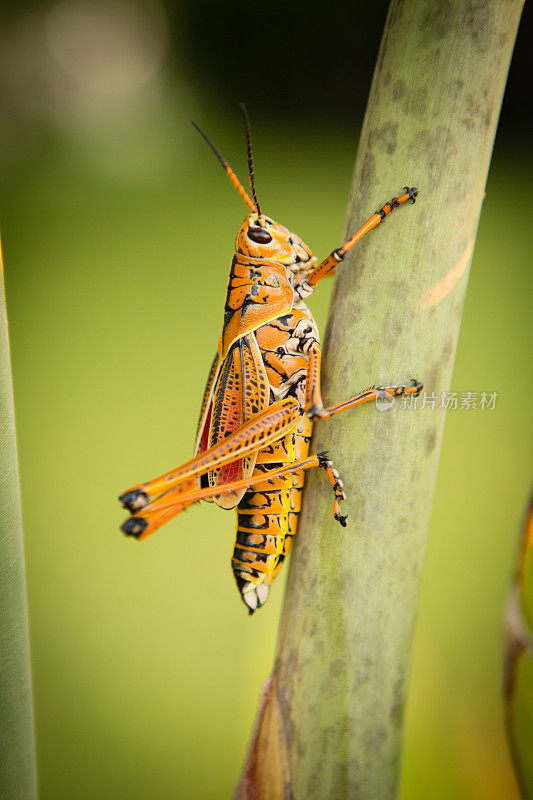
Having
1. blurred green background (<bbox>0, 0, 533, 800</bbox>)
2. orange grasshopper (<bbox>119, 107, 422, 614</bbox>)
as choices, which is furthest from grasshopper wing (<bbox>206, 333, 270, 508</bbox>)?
blurred green background (<bbox>0, 0, 533, 800</bbox>)

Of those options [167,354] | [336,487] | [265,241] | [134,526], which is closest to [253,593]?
[134,526]

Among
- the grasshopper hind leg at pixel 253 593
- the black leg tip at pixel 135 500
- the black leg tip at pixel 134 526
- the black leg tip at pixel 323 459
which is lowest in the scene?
the grasshopper hind leg at pixel 253 593

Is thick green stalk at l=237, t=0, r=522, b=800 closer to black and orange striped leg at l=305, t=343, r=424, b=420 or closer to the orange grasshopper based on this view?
black and orange striped leg at l=305, t=343, r=424, b=420

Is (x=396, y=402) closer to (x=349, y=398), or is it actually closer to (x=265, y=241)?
(x=349, y=398)

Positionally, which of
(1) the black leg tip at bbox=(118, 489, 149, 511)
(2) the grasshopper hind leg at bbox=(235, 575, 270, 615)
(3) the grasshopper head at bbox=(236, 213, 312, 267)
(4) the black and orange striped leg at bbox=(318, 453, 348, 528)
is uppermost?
(3) the grasshopper head at bbox=(236, 213, 312, 267)

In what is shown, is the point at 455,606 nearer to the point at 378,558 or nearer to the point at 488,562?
the point at 488,562

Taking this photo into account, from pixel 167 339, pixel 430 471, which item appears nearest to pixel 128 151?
pixel 167 339

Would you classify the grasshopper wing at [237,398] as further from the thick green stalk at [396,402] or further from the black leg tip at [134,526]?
the thick green stalk at [396,402]

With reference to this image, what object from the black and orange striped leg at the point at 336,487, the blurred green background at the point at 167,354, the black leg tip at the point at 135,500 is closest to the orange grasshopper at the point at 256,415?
the black leg tip at the point at 135,500
